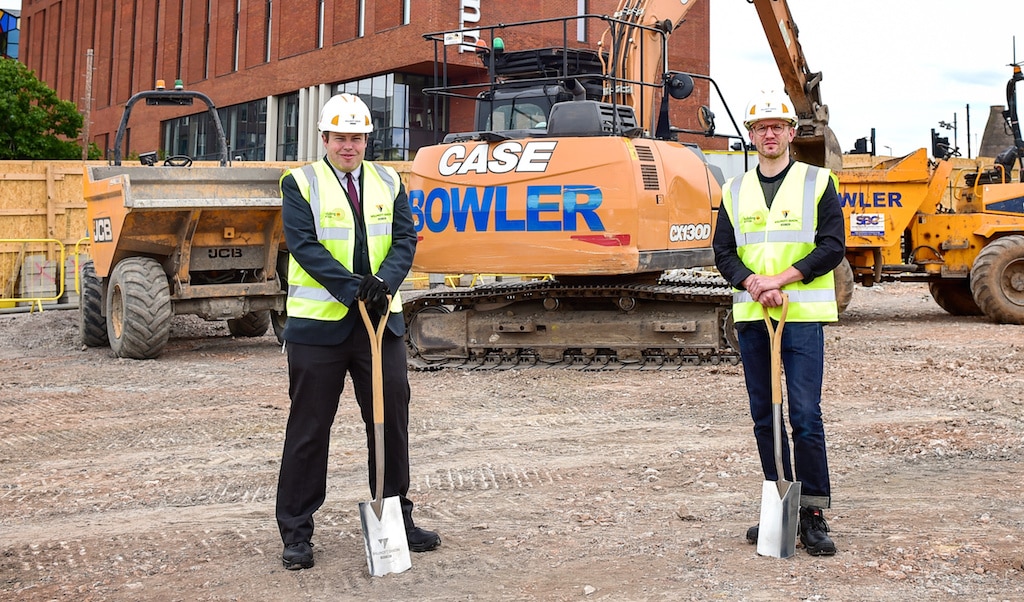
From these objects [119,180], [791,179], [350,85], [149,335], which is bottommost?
[149,335]

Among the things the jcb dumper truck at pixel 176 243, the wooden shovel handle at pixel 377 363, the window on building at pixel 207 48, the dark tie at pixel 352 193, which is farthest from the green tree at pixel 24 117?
the wooden shovel handle at pixel 377 363

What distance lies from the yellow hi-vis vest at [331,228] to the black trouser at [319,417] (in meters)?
0.16

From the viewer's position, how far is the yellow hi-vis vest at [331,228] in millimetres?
4430

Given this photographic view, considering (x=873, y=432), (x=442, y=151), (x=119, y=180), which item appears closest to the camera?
(x=873, y=432)

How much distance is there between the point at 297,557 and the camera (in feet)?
14.3

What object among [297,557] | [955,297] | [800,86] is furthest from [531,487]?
[955,297]

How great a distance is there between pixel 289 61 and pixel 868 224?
30672mm

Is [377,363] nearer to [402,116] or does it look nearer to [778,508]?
[778,508]

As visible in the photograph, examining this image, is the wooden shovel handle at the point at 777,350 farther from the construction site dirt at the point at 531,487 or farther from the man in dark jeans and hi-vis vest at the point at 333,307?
the man in dark jeans and hi-vis vest at the point at 333,307

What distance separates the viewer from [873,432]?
704 centimetres

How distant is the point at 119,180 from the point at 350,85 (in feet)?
92.6

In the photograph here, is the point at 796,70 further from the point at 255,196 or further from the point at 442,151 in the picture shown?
the point at 255,196

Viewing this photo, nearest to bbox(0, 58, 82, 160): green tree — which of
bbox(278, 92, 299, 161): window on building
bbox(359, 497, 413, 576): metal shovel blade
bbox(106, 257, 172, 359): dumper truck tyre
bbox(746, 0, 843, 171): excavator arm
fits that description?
bbox(278, 92, 299, 161): window on building

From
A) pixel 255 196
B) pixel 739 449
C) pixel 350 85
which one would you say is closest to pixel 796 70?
pixel 255 196
